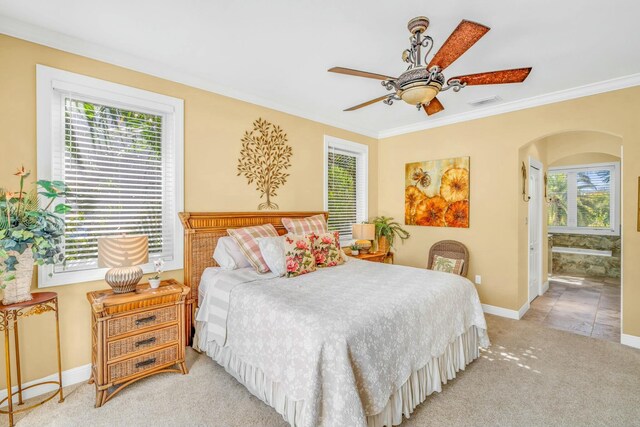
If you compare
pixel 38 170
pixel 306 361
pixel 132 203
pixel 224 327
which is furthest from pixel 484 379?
pixel 38 170

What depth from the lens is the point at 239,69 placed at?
2.94m

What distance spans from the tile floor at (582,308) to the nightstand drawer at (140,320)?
4.20m

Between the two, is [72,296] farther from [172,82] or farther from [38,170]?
[172,82]

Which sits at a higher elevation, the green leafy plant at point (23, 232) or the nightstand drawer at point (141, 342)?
the green leafy plant at point (23, 232)

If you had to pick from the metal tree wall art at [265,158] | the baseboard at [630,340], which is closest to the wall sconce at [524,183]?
the baseboard at [630,340]

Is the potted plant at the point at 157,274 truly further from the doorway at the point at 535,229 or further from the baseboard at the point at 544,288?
the baseboard at the point at 544,288

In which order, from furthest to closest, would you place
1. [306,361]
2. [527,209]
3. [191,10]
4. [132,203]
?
[527,209]
[132,203]
[191,10]
[306,361]

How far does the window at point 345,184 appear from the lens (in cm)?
463

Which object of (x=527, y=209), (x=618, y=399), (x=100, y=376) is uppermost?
(x=527, y=209)

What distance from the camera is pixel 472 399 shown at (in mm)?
2217

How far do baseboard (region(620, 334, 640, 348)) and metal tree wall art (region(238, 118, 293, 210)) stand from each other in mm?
4075

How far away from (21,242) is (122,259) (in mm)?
568

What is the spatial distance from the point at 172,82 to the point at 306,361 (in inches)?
113

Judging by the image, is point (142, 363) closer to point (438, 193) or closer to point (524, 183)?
point (438, 193)
